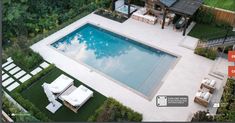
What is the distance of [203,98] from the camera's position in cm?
1373

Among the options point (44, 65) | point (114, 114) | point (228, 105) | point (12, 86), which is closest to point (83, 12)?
point (44, 65)

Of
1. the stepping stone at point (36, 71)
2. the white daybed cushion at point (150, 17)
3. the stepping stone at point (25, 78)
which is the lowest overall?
the stepping stone at point (25, 78)

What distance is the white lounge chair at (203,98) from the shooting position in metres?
13.6

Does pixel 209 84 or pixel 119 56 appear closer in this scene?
pixel 209 84

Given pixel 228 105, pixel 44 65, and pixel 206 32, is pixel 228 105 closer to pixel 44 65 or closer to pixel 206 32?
pixel 206 32

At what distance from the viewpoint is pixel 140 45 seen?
1923 cm

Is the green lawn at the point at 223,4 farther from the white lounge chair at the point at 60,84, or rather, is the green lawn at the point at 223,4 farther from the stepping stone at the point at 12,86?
the stepping stone at the point at 12,86

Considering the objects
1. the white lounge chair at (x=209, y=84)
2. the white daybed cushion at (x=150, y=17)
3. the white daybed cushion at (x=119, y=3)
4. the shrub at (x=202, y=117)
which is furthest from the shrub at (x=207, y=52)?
the white daybed cushion at (x=119, y=3)

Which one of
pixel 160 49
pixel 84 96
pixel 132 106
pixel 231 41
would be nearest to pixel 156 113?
pixel 132 106

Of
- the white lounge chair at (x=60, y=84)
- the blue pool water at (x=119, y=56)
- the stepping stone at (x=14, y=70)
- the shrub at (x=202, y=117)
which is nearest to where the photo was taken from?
the shrub at (x=202, y=117)

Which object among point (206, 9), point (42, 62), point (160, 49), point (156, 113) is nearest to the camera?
point (156, 113)

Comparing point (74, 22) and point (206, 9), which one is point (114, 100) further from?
point (206, 9)

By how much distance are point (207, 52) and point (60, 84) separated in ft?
37.2

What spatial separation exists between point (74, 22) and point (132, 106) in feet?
38.1
